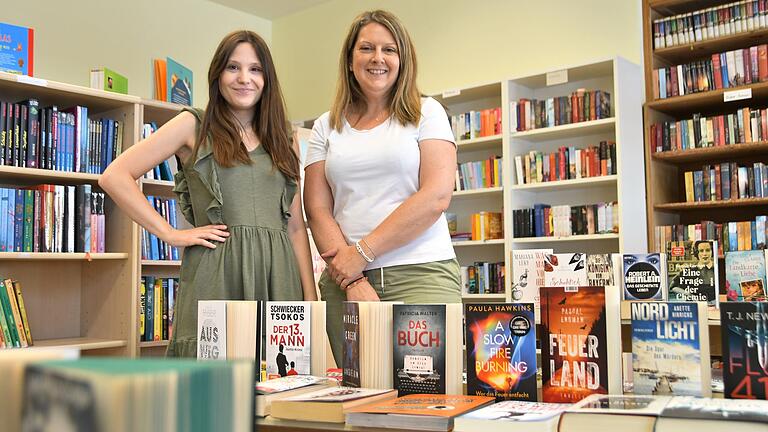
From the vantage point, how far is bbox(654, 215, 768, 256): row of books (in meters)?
4.39

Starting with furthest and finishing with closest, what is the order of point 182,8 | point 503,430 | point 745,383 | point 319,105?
point 319,105, point 182,8, point 745,383, point 503,430

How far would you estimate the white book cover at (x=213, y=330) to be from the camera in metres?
1.45

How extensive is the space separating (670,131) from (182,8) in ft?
12.9

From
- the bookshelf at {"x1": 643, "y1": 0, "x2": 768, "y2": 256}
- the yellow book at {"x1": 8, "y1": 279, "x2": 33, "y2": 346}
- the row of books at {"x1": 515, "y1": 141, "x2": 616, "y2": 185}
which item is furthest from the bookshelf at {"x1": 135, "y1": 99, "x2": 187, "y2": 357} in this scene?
the bookshelf at {"x1": 643, "y1": 0, "x2": 768, "y2": 256}

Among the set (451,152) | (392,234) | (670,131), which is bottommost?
(392,234)

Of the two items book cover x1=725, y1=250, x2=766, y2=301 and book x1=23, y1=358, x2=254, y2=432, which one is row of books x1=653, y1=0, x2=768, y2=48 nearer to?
book cover x1=725, y1=250, x2=766, y2=301

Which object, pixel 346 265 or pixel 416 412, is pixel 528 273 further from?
pixel 416 412

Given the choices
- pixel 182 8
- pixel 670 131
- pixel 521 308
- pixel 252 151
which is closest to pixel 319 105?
pixel 182 8

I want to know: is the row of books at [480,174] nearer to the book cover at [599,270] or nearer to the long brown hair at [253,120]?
the book cover at [599,270]

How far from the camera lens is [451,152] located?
1.89m

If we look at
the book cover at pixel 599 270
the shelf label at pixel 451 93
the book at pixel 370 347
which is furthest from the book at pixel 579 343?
the shelf label at pixel 451 93

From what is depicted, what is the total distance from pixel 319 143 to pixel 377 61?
0.27 m

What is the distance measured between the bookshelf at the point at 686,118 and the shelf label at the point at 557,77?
1.78 ft

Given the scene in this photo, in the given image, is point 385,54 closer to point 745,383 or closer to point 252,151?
point 252,151
